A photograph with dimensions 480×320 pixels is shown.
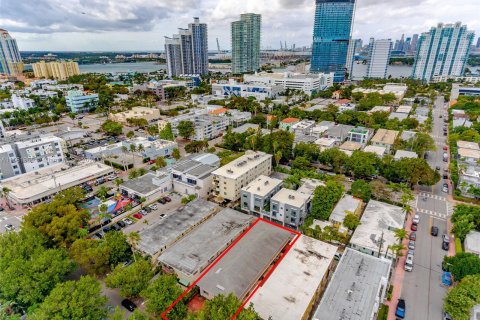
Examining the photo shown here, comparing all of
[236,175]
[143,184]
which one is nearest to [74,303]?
[143,184]

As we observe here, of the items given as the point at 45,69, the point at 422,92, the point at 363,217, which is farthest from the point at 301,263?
the point at 45,69

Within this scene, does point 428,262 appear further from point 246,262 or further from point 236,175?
point 236,175

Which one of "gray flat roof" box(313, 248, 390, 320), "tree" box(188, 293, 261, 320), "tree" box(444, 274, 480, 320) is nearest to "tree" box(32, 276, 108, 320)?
"tree" box(188, 293, 261, 320)

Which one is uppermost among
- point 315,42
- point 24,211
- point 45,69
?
point 315,42

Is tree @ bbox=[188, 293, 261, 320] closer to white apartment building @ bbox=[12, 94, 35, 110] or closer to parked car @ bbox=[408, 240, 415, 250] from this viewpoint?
parked car @ bbox=[408, 240, 415, 250]

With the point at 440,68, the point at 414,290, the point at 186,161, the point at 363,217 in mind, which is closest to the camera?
the point at 414,290

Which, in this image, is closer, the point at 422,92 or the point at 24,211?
the point at 24,211

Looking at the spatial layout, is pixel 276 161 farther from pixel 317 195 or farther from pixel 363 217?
pixel 363 217
